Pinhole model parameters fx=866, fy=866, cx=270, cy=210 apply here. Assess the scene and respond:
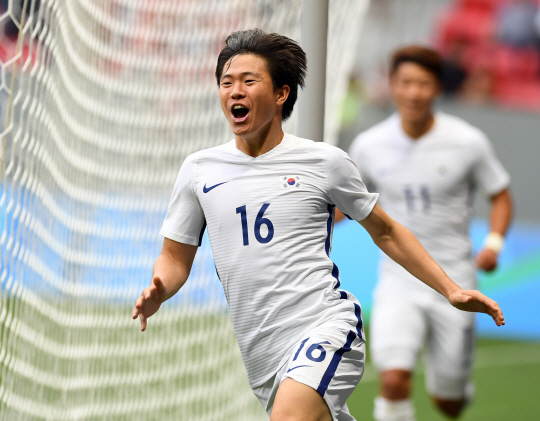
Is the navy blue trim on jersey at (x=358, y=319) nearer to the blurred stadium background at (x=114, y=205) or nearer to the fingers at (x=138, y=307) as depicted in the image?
the fingers at (x=138, y=307)

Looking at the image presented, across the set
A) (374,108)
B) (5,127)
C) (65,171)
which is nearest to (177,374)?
(65,171)

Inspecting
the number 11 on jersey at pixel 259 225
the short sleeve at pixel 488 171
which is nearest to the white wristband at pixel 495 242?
the short sleeve at pixel 488 171

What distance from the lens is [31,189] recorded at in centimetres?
375

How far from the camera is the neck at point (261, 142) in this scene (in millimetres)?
2992

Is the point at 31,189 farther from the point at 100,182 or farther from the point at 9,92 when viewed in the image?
the point at 100,182

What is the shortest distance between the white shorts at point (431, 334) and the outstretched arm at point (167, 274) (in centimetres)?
203

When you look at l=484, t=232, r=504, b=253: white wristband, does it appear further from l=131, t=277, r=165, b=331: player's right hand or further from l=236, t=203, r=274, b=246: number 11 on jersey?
l=131, t=277, r=165, b=331: player's right hand

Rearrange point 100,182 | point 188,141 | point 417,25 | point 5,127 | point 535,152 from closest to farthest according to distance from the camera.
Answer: point 5,127, point 100,182, point 188,141, point 535,152, point 417,25

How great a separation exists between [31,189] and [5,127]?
1.53 feet

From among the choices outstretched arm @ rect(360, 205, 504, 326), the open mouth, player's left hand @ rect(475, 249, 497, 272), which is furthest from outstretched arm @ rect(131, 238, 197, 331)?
player's left hand @ rect(475, 249, 497, 272)

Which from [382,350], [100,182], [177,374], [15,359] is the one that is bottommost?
[177,374]

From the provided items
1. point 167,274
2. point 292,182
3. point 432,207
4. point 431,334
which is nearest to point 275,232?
point 292,182

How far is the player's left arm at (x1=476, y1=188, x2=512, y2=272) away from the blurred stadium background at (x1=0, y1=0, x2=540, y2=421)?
111 centimetres

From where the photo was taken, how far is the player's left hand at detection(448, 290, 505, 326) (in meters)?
2.78
